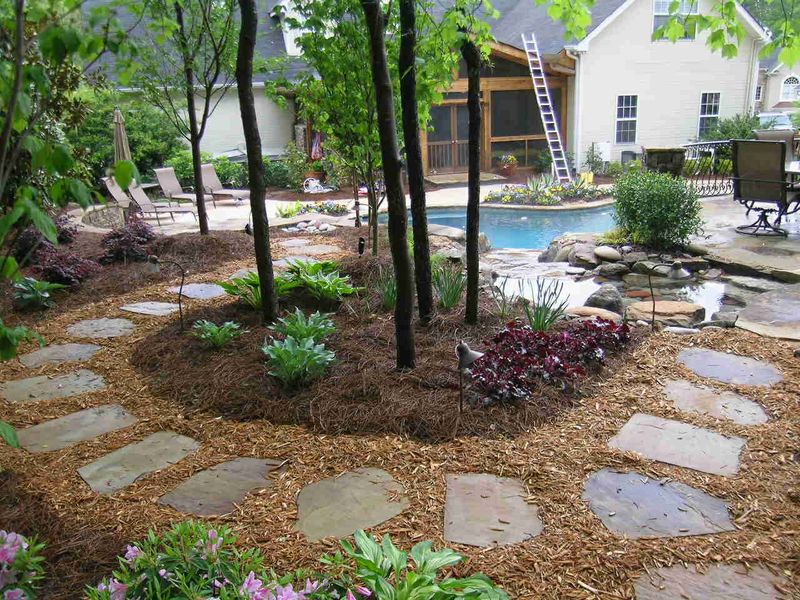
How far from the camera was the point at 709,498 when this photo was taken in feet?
7.37

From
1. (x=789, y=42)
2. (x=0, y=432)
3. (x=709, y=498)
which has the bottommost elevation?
(x=709, y=498)

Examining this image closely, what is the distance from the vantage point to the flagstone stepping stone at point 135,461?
2.43m

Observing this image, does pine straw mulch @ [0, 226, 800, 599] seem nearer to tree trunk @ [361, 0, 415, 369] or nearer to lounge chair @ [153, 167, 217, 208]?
tree trunk @ [361, 0, 415, 369]

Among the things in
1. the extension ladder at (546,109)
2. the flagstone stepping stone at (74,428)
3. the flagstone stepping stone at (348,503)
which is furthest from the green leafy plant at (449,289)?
the extension ladder at (546,109)

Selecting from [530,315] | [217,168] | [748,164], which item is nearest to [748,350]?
[530,315]

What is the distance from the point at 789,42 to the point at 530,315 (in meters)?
1.94

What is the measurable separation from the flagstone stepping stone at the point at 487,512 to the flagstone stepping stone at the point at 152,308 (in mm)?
3186

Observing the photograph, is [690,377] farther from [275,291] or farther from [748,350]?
[275,291]

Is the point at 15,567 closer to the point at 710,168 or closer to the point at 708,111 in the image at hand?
the point at 710,168

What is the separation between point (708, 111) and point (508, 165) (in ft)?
19.9

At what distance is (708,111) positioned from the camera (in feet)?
58.7

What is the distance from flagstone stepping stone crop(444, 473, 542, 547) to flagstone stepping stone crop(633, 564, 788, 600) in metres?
0.38

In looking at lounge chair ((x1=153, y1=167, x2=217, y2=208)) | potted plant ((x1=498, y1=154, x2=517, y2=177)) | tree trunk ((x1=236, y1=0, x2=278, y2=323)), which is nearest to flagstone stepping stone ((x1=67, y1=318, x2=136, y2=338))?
tree trunk ((x1=236, y1=0, x2=278, y2=323))

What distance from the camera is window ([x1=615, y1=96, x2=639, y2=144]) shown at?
57.0 feet
